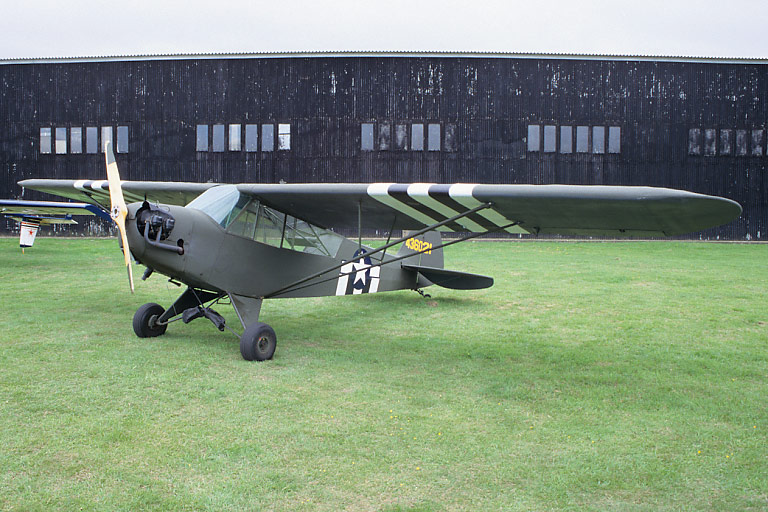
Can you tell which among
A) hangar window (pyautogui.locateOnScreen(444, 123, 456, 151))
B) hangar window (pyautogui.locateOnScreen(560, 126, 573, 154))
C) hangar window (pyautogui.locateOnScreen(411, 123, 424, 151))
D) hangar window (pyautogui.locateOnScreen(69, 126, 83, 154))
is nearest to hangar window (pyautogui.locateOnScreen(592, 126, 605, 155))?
hangar window (pyautogui.locateOnScreen(560, 126, 573, 154))

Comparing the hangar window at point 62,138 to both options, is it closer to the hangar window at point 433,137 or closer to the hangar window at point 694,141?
the hangar window at point 433,137

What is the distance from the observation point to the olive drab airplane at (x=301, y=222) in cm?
601

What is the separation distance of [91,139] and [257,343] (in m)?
28.6

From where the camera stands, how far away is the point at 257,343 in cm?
679

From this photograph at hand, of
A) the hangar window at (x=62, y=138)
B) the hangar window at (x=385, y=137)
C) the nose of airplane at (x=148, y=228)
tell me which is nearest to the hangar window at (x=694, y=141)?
the hangar window at (x=385, y=137)

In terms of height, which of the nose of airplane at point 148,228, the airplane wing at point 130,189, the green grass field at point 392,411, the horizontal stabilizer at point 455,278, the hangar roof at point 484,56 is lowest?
the green grass field at point 392,411

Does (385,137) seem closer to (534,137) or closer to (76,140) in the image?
(534,137)

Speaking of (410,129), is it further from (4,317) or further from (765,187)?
(4,317)

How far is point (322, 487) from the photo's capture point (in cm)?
366

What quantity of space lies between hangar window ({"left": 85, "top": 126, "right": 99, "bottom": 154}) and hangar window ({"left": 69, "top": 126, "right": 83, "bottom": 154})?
1.08 ft

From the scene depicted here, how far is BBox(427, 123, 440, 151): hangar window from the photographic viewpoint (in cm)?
2917

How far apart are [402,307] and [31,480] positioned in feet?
24.9

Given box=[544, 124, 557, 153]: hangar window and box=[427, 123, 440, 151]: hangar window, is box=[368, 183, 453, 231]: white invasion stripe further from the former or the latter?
box=[544, 124, 557, 153]: hangar window

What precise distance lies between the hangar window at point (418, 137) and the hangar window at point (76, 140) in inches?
697
